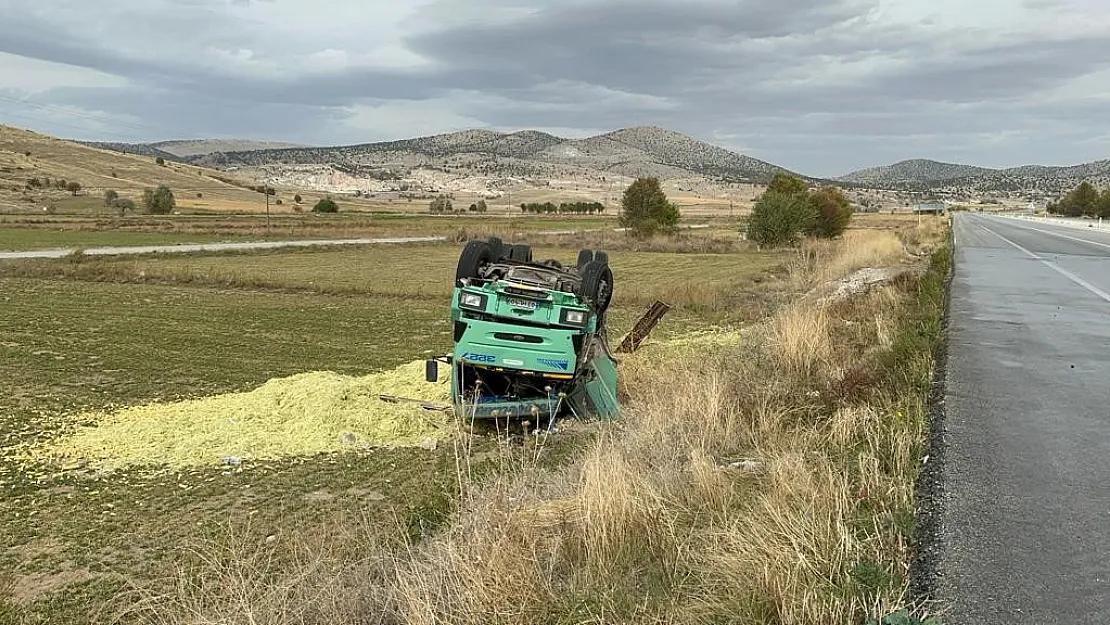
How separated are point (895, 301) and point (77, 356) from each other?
635 inches

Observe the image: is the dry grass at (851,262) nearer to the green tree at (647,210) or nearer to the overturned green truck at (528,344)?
the overturned green truck at (528,344)

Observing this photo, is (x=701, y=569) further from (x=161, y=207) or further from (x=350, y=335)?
(x=161, y=207)

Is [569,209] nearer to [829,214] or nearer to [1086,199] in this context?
[1086,199]

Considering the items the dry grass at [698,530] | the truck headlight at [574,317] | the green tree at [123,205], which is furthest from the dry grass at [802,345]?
the green tree at [123,205]

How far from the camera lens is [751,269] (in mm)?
43844

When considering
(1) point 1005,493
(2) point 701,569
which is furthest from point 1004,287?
(2) point 701,569

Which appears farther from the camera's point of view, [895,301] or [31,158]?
[31,158]

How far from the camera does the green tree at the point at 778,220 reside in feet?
201

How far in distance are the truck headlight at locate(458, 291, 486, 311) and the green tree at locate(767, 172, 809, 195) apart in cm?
6327

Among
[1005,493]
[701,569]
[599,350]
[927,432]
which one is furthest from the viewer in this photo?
[599,350]

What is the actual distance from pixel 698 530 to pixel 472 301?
17.4 feet

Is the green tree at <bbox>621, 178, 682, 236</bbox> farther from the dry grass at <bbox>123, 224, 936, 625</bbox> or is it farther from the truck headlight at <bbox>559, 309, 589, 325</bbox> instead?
the dry grass at <bbox>123, 224, 936, 625</bbox>

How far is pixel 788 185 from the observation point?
74562 millimetres

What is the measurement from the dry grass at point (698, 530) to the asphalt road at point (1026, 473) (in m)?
0.33
